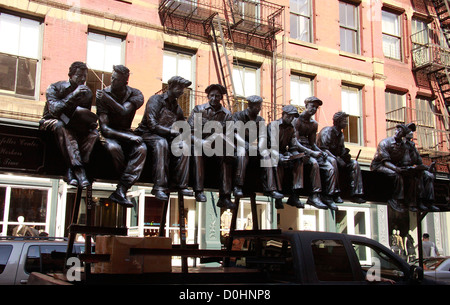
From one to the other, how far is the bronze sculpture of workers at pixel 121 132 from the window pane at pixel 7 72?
8.80 meters

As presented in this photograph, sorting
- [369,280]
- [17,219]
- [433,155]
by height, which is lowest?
[369,280]

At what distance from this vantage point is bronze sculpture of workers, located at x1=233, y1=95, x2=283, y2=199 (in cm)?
626

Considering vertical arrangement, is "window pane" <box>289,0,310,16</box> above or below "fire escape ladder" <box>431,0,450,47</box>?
below

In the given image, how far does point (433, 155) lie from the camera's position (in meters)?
19.8

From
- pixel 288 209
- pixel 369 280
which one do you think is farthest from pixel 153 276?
pixel 288 209

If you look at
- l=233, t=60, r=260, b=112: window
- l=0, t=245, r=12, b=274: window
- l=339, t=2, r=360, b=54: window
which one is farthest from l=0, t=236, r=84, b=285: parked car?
l=339, t=2, r=360, b=54: window

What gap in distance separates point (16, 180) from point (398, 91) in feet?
51.2

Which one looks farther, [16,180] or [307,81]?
[307,81]

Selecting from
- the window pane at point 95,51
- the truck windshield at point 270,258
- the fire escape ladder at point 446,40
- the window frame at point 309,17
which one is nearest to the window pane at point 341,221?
the fire escape ladder at point 446,40

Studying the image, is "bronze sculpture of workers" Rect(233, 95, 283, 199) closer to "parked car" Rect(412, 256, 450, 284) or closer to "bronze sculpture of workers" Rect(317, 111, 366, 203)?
"bronze sculpture of workers" Rect(317, 111, 366, 203)

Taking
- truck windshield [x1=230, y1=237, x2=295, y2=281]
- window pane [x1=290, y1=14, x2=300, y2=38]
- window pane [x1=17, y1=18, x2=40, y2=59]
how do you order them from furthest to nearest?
window pane [x1=290, y1=14, x2=300, y2=38] < window pane [x1=17, y1=18, x2=40, y2=59] < truck windshield [x1=230, y1=237, x2=295, y2=281]

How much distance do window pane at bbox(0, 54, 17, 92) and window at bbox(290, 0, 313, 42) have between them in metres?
10.3

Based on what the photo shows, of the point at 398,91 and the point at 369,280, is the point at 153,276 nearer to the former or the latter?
the point at 369,280

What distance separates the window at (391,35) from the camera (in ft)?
68.4
